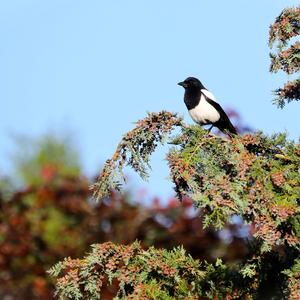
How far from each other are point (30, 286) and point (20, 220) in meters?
0.85

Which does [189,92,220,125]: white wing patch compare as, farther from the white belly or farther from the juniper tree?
the juniper tree

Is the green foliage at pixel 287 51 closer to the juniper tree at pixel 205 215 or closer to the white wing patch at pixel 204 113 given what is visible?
the juniper tree at pixel 205 215

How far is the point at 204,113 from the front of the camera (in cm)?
576

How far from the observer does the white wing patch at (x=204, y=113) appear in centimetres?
571

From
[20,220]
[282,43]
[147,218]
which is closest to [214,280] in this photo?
[282,43]

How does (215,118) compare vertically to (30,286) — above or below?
below

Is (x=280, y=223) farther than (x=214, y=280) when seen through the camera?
No

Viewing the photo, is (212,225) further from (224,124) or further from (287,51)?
(224,124)

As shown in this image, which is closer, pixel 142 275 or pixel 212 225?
pixel 212 225

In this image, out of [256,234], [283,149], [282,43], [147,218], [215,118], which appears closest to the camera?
[256,234]

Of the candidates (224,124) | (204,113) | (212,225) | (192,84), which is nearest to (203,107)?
(204,113)

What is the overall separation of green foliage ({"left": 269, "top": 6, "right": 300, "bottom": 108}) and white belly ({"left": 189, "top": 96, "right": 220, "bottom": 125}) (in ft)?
5.34

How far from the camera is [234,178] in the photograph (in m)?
3.20

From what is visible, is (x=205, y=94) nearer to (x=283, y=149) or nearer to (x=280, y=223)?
(x=283, y=149)
